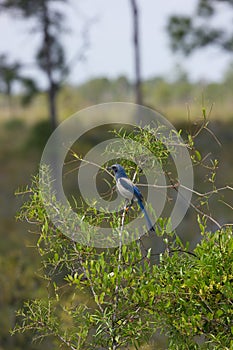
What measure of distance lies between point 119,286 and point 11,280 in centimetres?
997

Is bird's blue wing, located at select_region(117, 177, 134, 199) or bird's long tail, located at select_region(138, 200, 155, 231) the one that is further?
bird's blue wing, located at select_region(117, 177, 134, 199)

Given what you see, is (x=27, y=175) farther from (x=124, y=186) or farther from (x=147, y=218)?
(x=147, y=218)

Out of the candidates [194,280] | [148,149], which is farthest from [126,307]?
[148,149]

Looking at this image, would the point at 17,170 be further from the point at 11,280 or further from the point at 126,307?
the point at 126,307

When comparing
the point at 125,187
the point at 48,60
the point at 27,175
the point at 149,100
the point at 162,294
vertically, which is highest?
the point at 125,187

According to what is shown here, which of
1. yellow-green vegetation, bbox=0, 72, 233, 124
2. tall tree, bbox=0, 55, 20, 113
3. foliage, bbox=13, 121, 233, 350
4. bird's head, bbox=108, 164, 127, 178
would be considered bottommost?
yellow-green vegetation, bbox=0, 72, 233, 124

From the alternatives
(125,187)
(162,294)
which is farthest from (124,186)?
(162,294)

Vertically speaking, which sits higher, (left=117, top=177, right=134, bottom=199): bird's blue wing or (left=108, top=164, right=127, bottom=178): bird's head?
(left=108, top=164, right=127, bottom=178): bird's head

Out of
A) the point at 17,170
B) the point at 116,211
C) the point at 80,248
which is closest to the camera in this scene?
the point at 80,248

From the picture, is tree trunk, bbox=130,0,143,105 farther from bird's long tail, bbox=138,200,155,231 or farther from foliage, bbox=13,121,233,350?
foliage, bbox=13,121,233,350

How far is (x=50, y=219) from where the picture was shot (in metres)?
4.04

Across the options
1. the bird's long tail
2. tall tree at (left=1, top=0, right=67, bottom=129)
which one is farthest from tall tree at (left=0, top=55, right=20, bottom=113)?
the bird's long tail

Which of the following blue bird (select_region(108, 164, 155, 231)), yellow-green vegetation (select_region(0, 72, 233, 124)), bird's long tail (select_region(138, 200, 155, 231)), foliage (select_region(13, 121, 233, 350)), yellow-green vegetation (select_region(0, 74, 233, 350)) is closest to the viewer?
foliage (select_region(13, 121, 233, 350))

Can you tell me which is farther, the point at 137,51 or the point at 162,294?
the point at 137,51
